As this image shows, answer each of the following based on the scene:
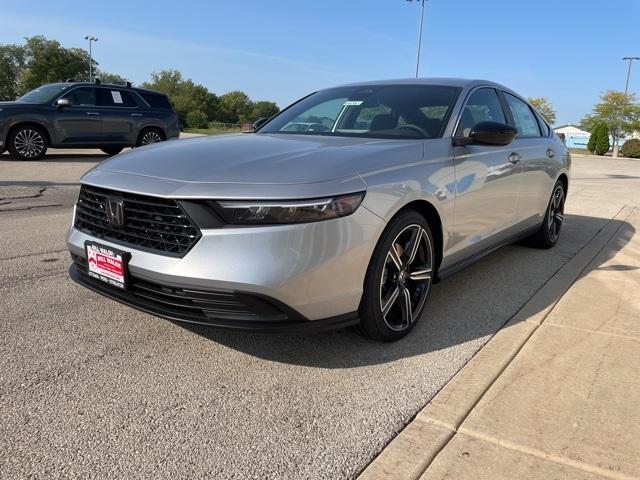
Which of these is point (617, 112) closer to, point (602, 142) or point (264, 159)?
point (602, 142)

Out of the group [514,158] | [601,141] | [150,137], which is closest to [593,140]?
[601,141]

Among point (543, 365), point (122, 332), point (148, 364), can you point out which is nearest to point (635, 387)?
point (543, 365)

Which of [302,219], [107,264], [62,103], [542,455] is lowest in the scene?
[542,455]

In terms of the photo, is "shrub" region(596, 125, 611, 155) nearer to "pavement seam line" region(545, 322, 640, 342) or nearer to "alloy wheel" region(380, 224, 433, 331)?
"pavement seam line" region(545, 322, 640, 342)

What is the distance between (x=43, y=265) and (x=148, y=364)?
2.08m

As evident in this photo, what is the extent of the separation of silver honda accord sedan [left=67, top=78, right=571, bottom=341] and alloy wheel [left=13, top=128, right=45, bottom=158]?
9.60 metres

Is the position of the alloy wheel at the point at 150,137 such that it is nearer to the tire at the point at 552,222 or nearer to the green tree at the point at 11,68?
the tire at the point at 552,222

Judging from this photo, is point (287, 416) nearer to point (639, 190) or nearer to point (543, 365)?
point (543, 365)

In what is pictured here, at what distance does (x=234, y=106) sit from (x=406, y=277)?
Answer: 109m

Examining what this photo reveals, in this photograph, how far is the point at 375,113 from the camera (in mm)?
3896

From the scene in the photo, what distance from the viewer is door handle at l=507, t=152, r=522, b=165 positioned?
4285 millimetres

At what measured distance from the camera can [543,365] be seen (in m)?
2.88

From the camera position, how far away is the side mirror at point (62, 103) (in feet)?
38.0

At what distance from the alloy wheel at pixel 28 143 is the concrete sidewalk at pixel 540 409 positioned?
1108cm
